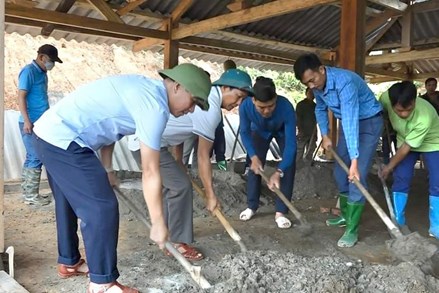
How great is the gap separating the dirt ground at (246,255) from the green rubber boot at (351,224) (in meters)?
0.07

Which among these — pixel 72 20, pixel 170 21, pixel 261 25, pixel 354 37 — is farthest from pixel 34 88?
pixel 261 25

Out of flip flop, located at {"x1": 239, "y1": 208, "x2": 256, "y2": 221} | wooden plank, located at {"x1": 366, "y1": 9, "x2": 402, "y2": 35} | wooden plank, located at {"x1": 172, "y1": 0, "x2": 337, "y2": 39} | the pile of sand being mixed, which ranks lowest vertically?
flip flop, located at {"x1": 239, "y1": 208, "x2": 256, "y2": 221}

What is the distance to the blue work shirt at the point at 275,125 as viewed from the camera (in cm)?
400

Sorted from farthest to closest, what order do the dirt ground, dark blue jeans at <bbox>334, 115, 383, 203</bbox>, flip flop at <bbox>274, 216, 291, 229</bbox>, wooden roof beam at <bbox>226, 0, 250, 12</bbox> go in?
wooden roof beam at <bbox>226, 0, 250, 12</bbox> < flip flop at <bbox>274, 216, 291, 229</bbox> < dark blue jeans at <bbox>334, 115, 383, 203</bbox> < the dirt ground

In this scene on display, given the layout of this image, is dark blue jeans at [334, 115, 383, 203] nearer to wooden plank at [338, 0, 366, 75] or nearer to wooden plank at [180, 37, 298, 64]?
wooden plank at [338, 0, 366, 75]

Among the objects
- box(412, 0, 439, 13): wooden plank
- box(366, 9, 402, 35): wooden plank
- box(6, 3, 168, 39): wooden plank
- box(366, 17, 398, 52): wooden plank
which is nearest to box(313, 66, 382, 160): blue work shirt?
box(6, 3, 168, 39): wooden plank

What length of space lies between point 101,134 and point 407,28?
719 centimetres

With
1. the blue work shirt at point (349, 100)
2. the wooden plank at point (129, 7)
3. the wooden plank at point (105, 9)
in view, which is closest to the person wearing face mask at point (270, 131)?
the blue work shirt at point (349, 100)

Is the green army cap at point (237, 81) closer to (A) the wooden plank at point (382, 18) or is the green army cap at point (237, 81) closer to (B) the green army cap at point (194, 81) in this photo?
(B) the green army cap at point (194, 81)

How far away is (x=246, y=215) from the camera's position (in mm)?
4551

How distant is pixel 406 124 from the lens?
142 inches

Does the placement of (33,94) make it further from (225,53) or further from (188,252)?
(225,53)

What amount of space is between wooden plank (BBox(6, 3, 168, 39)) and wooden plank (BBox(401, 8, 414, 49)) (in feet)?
14.1

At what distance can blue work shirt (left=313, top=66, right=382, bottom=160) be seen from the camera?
328 cm
